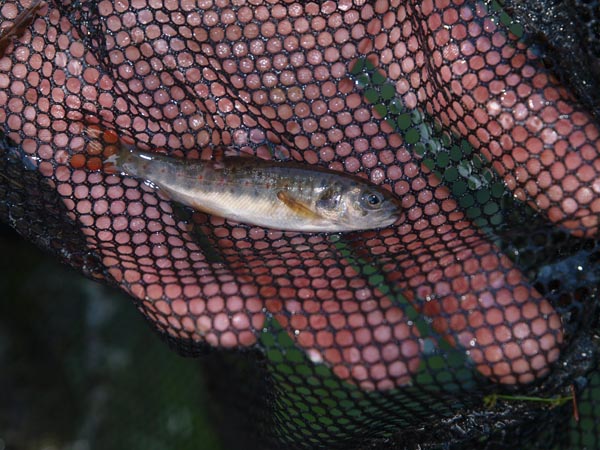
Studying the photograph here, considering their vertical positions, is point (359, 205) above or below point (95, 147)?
above

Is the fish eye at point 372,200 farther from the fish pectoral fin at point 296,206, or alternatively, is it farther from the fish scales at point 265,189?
the fish pectoral fin at point 296,206

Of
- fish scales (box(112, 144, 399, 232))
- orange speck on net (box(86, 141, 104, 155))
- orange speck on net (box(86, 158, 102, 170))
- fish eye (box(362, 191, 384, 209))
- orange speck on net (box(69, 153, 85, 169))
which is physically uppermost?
fish eye (box(362, 191, 384, 209))

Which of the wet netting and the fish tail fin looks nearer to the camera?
the wet netting

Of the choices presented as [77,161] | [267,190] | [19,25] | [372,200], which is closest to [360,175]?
[372,200]

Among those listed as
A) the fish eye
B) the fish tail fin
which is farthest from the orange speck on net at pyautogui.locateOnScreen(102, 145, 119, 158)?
the fish eye

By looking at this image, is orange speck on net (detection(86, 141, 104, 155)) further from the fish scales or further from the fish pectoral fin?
the fish pectoral fin

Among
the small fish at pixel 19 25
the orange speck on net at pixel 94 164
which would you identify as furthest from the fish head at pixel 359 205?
the small fish at pixel 19 25

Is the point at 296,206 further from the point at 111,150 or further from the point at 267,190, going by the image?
the point at 111,150

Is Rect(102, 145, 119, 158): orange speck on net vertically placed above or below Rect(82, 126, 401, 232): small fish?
below
